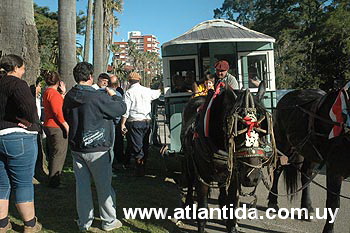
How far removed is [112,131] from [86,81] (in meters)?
0.69

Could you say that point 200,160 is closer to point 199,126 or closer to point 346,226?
point 199,126

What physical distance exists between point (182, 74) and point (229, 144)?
16.2 ft

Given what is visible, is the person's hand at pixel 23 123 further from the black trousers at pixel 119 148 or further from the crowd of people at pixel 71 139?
the black trousers at pixel 119 148

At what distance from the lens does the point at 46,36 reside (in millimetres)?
30203

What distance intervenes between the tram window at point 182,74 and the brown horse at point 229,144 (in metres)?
3.07

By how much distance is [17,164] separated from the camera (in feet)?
12.5

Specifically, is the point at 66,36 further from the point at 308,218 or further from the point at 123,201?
the point at 308,218

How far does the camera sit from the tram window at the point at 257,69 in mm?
7820

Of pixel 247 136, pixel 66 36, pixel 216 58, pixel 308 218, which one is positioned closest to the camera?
pixel 247 136

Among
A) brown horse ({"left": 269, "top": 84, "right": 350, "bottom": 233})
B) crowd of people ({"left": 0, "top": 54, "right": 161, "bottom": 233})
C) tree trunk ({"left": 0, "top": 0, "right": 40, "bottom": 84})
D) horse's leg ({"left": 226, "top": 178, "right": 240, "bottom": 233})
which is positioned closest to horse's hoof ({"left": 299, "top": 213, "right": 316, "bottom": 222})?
brown horse ({"left": 269, "top": 84, "right": 350, "bottom": 233})

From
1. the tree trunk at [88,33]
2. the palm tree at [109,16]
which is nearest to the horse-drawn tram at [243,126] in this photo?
the tree trunk at [88,33]

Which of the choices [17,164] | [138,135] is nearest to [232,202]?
[17,164]

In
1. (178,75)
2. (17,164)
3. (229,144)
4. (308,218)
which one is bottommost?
(308,218)

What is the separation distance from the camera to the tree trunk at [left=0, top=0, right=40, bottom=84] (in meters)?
5.95
